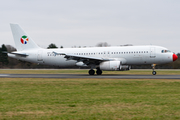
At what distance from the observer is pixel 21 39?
129ft

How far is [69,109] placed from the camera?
9359mm

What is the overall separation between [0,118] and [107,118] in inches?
143

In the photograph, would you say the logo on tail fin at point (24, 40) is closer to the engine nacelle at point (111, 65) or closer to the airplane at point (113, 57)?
the airplane at point (113, 57)

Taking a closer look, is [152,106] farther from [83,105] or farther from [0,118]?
[0,118]

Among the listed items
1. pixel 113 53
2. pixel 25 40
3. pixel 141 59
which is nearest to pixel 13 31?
pixel 25 40

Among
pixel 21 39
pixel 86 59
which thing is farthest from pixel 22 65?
pixel 86 59

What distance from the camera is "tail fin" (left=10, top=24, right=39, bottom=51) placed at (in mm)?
39156

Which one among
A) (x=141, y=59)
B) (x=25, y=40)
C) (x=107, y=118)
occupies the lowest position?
(x=107, y=118)

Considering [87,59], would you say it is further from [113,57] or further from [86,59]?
[113,57]

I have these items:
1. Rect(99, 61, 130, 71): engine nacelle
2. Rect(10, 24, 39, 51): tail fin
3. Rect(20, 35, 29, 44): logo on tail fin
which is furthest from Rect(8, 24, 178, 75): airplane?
Rect(20, 35, 29, 44): logo on tail fin

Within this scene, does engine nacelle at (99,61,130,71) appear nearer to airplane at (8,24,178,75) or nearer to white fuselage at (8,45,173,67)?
airplane at (8,24,178,75)

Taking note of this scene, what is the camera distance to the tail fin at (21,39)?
39156mm

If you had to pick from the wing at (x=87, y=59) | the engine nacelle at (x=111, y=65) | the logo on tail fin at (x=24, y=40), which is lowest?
the engine nacelle at (x=111, y=65)

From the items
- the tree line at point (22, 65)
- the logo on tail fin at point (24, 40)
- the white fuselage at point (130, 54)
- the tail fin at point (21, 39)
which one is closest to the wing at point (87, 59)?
the white fuselage at point (130, 54)
